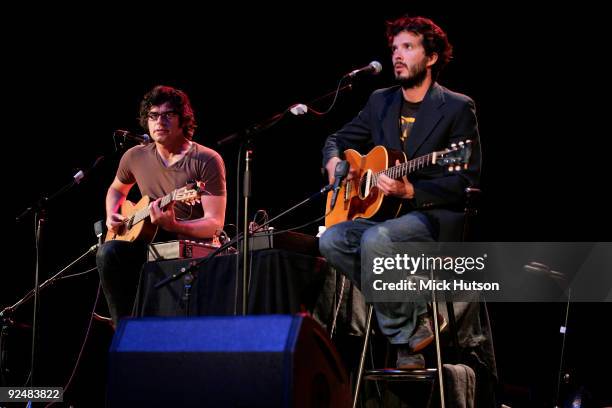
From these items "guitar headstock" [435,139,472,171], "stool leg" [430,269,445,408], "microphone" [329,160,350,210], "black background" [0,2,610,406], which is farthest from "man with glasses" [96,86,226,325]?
"stool leg" [430,269,445,408]

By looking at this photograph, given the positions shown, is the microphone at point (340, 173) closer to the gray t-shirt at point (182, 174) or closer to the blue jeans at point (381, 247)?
the blue jeans at point (381, 247)

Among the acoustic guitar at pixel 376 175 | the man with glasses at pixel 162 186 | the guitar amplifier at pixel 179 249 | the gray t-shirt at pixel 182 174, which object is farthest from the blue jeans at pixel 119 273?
the acoustic guitar at pixel 376 175

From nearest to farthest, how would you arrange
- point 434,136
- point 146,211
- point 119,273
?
point 434,136 → point 119,273 → point 146,211

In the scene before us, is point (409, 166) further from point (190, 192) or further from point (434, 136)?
point (190, 192)

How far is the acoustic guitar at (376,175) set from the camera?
129 inches

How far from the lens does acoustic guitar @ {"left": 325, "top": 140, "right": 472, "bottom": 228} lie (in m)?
3.27

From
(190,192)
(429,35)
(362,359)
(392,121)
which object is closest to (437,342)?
(362,359)

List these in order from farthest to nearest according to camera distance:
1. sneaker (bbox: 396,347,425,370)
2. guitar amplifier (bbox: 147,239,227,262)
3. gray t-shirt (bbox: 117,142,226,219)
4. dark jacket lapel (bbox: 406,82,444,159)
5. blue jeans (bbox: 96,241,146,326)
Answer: gray t-shirt (bbox: 117,142,226,219)
blue jeans (bbox: 96,241,146,326)
guitar amplifier (bbox: 147,239,227,262)
dark jacket lapel (bbox: 406,82,444,159)
sneaker (bbox: 396,347,425,370)

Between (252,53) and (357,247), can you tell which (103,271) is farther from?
(252,53)

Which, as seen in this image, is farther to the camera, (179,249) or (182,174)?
(182,174)

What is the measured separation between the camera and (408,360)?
3104 mm

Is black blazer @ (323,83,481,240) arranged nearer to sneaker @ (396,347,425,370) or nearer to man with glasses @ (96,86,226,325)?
sneaker @ (396,347,425,370)

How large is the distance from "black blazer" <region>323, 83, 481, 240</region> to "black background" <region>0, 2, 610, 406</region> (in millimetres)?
1441

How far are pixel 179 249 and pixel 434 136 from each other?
65.2 inches
